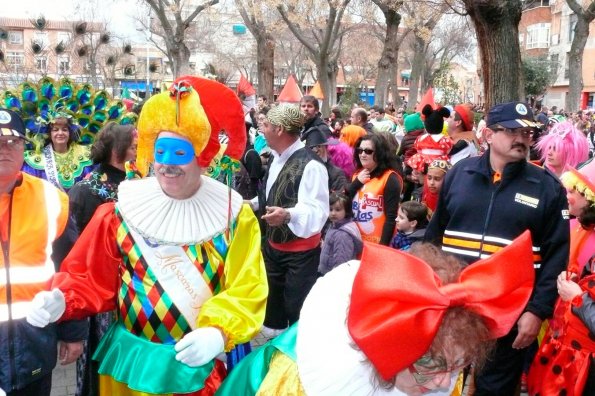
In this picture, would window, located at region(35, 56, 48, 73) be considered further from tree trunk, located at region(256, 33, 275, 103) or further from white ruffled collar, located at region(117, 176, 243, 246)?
white ruffled collar, located at region(117, 176, 243, 246)

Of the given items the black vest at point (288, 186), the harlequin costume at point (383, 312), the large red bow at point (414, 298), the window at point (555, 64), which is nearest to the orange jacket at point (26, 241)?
the harlequin costume at point (383, 312)

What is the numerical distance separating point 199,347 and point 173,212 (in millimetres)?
613

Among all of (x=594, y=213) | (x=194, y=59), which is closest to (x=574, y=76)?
(x=594, y=213)

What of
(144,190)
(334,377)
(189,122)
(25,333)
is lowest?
(25,333)

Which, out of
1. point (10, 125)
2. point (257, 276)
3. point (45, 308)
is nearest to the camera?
point (45, 308)

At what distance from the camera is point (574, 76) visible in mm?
20578

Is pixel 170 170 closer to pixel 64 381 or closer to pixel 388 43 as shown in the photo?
pixel 64 381

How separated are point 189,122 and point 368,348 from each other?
4.37ft

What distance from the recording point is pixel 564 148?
4.66m

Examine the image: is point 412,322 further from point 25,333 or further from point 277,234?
point 277,234

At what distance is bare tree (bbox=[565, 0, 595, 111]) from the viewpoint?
17062 millimetres

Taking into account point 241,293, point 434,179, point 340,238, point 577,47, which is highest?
point 577,47

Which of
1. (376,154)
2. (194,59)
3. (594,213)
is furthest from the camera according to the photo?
(194,59)

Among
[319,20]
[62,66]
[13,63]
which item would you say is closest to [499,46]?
[62,66]
